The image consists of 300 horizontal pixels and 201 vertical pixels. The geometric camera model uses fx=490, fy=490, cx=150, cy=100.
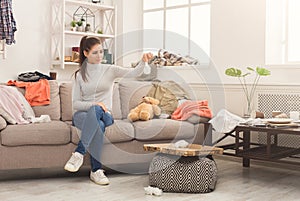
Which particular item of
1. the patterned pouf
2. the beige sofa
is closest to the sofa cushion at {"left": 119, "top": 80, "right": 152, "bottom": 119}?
the beige sofa

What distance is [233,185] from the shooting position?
365 centimetres

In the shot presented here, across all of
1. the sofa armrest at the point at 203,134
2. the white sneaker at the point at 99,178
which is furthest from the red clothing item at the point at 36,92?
the sofa armrest at the point at 203,134

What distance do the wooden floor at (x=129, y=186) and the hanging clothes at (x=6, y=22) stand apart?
1403 mm

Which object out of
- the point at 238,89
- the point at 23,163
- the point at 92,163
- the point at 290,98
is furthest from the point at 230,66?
the point at 23,163

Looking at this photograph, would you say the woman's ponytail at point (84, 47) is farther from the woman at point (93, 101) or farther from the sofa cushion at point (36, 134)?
Result: the sofa cushion at point (36, 134)

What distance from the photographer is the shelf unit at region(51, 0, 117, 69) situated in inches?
212

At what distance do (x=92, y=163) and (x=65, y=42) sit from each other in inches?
89.5

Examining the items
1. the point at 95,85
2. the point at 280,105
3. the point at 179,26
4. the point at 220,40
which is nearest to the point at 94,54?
the point at 95,85

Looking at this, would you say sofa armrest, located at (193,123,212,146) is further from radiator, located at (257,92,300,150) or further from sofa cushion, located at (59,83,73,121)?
sofa cushion, located at (59,83,73,121)

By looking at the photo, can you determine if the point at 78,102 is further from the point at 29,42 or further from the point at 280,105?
the point at 280,105

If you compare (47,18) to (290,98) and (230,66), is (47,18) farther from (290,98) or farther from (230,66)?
(290,98)

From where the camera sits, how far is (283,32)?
15.2 feet

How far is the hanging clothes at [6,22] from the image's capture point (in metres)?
4.71

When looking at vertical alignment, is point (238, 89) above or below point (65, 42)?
below
